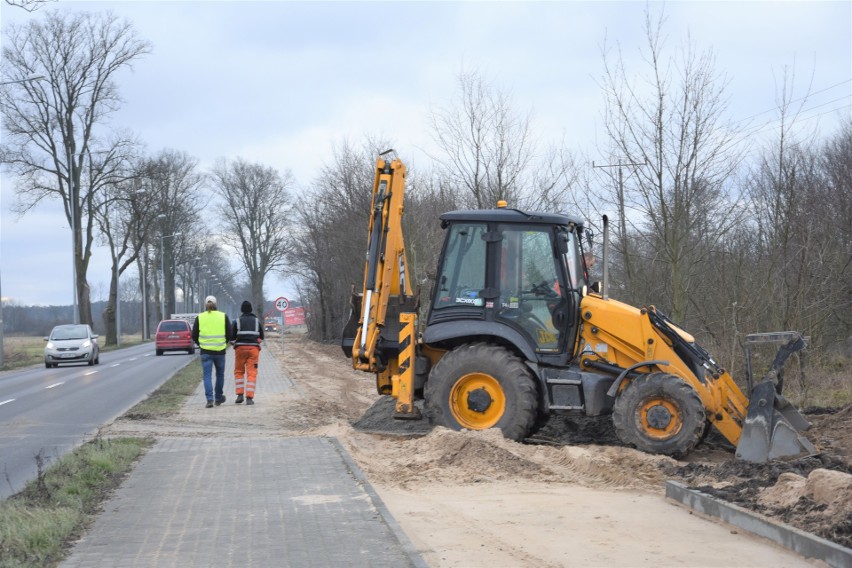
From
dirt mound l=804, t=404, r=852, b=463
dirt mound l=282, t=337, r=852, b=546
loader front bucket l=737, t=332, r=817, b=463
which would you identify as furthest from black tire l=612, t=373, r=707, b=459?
dirt mound l=804, t=404, r=852, b=463

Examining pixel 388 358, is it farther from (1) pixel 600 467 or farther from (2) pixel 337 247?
(2) pixel 337 247

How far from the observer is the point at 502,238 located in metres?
12.5

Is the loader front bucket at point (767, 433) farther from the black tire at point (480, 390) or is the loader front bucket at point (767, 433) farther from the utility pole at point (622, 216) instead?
the utility pole at point (622, 216)

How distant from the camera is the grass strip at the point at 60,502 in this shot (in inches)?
263

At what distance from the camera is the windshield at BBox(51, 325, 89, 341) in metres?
39.3

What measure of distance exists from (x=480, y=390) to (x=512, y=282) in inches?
54.7

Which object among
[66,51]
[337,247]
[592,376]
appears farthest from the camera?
[66,51]

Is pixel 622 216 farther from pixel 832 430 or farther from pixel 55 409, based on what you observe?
pixel 55 409

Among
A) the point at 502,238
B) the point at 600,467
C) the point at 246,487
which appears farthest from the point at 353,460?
the point at 502,238

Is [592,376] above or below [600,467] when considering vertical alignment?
above

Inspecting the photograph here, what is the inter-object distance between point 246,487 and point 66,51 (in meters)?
47.5

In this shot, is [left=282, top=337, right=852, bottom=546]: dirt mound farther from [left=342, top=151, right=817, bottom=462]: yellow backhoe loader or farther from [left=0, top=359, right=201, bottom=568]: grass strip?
[left=0, top=359, right=201, bottom=568]: grass strip

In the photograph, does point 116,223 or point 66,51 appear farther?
point 116,223

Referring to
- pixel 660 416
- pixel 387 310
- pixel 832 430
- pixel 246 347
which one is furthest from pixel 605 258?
pixel 246 347
